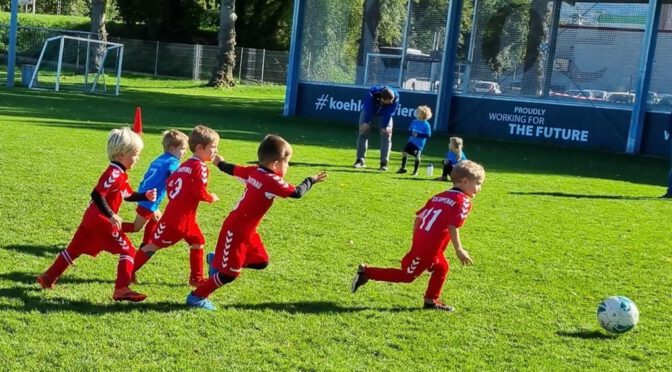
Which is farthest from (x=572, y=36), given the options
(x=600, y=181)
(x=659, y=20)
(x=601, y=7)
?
(x=600, y=181)

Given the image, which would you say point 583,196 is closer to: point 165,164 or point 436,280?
point 436,280

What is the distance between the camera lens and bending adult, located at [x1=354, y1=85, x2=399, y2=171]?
14734mm

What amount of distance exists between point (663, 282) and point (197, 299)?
13.7ft

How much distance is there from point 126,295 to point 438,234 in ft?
7.31

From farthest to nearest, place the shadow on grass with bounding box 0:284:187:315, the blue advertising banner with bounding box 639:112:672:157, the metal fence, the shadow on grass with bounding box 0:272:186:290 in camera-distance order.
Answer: the metal fence < the blue advertising banner with bounding box 639:112:672:157 < the shadow on grass with bounding box 0:272:186:290 < the shadow on grass with bounding box 0:284:187:315

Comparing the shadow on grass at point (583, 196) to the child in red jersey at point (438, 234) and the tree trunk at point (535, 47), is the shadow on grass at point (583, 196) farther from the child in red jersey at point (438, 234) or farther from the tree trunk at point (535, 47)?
the tree trunk at point (535, 47)

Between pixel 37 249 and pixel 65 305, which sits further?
pixel 37 249

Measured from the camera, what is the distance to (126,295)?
5875 millimetres

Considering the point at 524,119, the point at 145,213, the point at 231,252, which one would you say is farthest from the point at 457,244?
the point at 524,119

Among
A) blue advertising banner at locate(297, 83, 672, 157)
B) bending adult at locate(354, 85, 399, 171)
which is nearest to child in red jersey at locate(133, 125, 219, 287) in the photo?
bending adult at locate(354, 85, 399, 171)

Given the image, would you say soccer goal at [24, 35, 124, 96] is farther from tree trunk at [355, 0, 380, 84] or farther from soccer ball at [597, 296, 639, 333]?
soccer ball at [597, 296, 639, 333]

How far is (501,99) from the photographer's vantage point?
23.6m

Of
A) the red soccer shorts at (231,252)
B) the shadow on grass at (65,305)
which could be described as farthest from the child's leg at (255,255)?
the shadow on grass at (65,305)

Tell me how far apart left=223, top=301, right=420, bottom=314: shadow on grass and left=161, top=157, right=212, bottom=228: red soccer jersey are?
0.73 m
